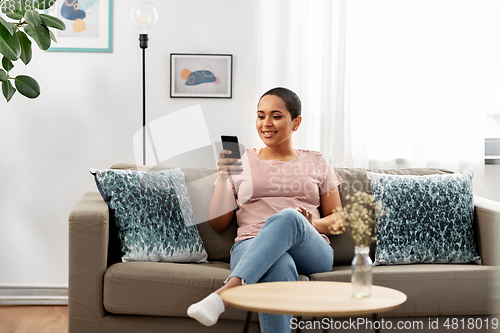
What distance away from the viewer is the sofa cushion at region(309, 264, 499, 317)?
1.81m

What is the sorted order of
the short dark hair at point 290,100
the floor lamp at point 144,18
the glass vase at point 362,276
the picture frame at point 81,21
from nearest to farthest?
1. the glass vase at point 362,276
2. the short dark hair at point 290,100
3. the floor lamp at point 144,18
4. the picture frame at point 81,21

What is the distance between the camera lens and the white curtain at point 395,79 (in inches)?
105

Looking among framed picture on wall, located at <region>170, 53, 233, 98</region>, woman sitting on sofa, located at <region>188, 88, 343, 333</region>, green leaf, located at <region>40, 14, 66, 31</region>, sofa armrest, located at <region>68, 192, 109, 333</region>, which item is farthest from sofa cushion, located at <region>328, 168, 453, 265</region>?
green leaf, located at <region>40, 14, 66, 31</region>

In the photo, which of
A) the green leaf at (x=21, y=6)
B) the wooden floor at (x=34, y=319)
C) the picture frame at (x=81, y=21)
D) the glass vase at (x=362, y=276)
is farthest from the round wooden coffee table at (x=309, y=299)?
the picture frame at (x=81, y=21)

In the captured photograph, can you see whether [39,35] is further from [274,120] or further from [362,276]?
[362,276]

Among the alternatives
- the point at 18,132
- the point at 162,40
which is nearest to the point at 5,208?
the point at 18,132

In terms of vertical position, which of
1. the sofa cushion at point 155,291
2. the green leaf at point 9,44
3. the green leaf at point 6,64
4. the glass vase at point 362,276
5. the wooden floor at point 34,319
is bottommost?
the wooden floor at point 34,319

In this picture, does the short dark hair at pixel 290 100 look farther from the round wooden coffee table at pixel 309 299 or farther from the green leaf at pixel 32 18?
the green leaf at pixel 32 18

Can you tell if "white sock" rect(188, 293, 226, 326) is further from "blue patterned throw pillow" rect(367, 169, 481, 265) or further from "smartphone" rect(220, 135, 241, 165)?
"blue patterned throw pillow" rect(367, 169, 481, 265)

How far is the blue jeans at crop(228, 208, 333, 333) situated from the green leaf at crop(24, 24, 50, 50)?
1432 mm

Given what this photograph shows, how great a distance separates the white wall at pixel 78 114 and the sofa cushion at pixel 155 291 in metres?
1.08

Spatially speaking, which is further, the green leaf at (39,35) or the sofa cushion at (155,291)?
the green leaf at (39,35)

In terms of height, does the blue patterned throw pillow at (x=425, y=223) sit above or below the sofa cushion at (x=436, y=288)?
Answer: above

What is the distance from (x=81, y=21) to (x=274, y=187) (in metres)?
1.53
